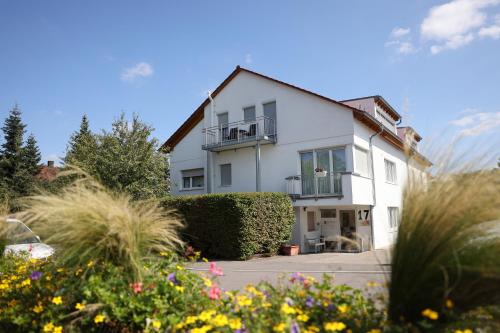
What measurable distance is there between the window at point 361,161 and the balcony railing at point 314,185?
4.49 feet

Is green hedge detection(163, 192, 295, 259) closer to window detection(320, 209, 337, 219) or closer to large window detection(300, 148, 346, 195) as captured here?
large window detection(300, 148, 346, 195)

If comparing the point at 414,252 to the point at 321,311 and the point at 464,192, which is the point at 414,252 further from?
the point at 321,311

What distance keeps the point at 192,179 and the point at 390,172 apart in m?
11.2

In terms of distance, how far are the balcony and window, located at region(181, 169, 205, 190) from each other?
212 cm

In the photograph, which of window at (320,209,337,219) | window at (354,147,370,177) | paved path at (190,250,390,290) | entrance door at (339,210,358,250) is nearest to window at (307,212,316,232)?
window at (320,209,337,219)

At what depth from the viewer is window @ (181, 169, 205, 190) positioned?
23609 millimetres

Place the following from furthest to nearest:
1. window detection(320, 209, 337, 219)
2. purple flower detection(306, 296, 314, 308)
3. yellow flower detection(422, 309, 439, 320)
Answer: window detection(320, 209, 337, 219)
purple flower detection(306, 296, 314, 308)
yellow flower detection(422, 309, 439, 320)

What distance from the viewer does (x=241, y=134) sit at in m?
20.8

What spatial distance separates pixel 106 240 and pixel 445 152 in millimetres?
3019

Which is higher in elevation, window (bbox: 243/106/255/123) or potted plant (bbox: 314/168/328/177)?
window (bbox: 243/106/255/123)

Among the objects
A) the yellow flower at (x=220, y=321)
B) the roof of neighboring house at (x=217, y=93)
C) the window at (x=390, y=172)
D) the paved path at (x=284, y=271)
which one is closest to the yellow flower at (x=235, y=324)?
the yellow flower at (x=220, y=321)

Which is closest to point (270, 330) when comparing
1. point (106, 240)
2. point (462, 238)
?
point (462, 238)

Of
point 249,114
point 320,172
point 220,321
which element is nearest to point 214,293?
point 220,321

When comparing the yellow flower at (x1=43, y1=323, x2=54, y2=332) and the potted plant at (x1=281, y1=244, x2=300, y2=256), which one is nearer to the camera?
the yellow flower at (x1=43, y1=323, x2=54, y2=332)
